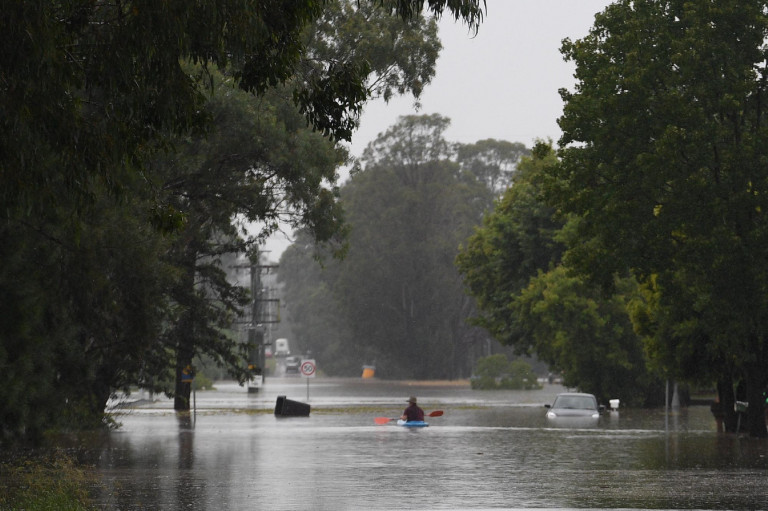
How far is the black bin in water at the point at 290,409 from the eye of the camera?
162ft

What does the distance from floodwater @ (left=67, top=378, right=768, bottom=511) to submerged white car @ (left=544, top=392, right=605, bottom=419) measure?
938 millimetres

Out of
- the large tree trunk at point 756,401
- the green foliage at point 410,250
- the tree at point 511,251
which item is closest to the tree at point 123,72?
the large tree trunk at point 756,401

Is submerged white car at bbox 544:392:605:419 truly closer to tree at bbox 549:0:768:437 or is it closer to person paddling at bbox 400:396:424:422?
person paddling at bbox 400:396:424:422

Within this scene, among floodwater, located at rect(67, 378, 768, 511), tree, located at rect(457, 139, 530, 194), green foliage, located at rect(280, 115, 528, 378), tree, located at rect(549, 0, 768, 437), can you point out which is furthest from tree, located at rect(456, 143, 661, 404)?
tree, located at rect(457, 139, 530, 194)

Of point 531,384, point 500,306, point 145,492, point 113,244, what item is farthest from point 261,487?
point 531,384

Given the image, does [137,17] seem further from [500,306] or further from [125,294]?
[500,306]

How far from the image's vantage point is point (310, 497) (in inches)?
690

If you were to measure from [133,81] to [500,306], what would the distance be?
51.6 m

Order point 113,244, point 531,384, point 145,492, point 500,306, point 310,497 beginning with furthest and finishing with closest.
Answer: point 531,384 → point 500,306 → point 113,244 → point 145,492 → point 310,497

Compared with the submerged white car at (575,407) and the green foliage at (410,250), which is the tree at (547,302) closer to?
the submerged white car at (575,407)

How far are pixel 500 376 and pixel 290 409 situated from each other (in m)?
58.2

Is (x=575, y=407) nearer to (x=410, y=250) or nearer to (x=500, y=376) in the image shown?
(x=500, y=376)

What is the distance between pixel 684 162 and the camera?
34344 millimetres

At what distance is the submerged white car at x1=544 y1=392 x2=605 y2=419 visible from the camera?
1699 inches
